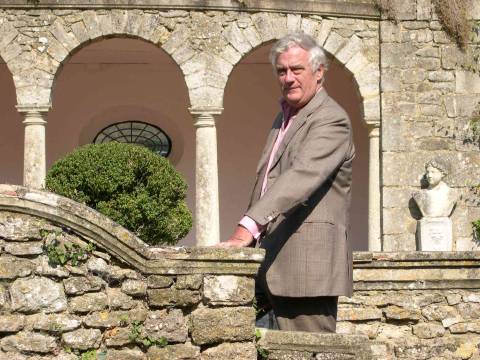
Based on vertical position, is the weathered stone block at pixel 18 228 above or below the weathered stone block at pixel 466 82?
below

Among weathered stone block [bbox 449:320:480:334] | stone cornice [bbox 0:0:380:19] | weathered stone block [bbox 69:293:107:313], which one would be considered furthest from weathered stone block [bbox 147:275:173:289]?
stone cornice [bbox 0:0:380:19]

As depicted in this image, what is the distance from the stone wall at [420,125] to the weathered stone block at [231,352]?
6962 millimetres

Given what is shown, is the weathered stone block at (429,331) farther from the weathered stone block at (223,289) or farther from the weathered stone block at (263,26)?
the weathered stone block at (263,26)

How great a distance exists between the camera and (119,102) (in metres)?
13.5

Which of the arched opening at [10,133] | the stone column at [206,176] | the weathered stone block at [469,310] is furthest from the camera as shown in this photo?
the arched opening at [10,133]

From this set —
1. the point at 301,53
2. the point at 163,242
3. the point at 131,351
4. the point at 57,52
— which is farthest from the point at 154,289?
the point at 57,52

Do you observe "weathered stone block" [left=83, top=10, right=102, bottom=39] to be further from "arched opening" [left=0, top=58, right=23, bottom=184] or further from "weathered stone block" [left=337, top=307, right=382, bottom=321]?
"weathered stone block" [left=337, top=307, right=382, bottom=321]

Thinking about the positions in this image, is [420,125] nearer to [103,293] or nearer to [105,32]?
[105,32]

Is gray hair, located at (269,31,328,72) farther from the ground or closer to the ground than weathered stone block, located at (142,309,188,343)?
farther from the ground

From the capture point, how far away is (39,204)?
154 inches

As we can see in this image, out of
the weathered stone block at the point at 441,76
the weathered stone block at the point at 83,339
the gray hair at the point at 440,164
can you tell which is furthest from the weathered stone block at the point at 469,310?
the weathered stone block at the point at 441,76

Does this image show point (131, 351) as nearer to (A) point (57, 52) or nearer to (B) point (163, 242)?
(B) point (163, 242)

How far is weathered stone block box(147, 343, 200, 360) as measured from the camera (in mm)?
3857

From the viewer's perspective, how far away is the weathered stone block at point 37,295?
3.89m
